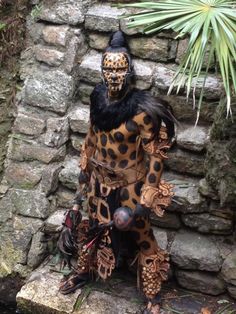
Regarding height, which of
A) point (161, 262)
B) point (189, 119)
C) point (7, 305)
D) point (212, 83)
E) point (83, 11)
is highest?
point (83, 11)

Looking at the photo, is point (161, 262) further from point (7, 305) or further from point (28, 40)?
point (28, 40)

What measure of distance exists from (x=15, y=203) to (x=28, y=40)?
1.23m

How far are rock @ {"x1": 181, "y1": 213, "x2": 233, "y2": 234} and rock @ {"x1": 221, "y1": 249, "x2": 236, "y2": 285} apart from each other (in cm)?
17

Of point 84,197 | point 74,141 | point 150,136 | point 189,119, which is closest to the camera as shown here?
point 150,136

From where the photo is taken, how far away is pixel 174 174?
12.9ft

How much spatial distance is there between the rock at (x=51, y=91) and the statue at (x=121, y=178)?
2.41ft

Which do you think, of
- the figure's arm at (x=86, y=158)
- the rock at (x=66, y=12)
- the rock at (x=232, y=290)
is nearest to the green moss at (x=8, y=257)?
the figure's arm at (x=86, y=158)

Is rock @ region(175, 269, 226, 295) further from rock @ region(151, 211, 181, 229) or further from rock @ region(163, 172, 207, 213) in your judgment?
rock @ region(163, 172, 207, 213)

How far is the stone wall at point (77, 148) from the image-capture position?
3746 millimetres

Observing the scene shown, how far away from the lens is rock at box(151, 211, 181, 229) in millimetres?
3838

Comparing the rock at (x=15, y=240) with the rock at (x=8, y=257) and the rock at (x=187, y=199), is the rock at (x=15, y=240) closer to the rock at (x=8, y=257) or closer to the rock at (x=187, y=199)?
the rock at (x=8, y=257)

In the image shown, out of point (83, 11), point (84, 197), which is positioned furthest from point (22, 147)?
point (83, 11)

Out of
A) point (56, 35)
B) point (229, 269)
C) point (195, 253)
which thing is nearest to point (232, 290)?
point (229, 269)

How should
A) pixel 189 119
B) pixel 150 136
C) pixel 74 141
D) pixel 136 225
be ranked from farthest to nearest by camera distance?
pixel 74 141, pixel 189 119, pixel 136 225, pixel 150 136
